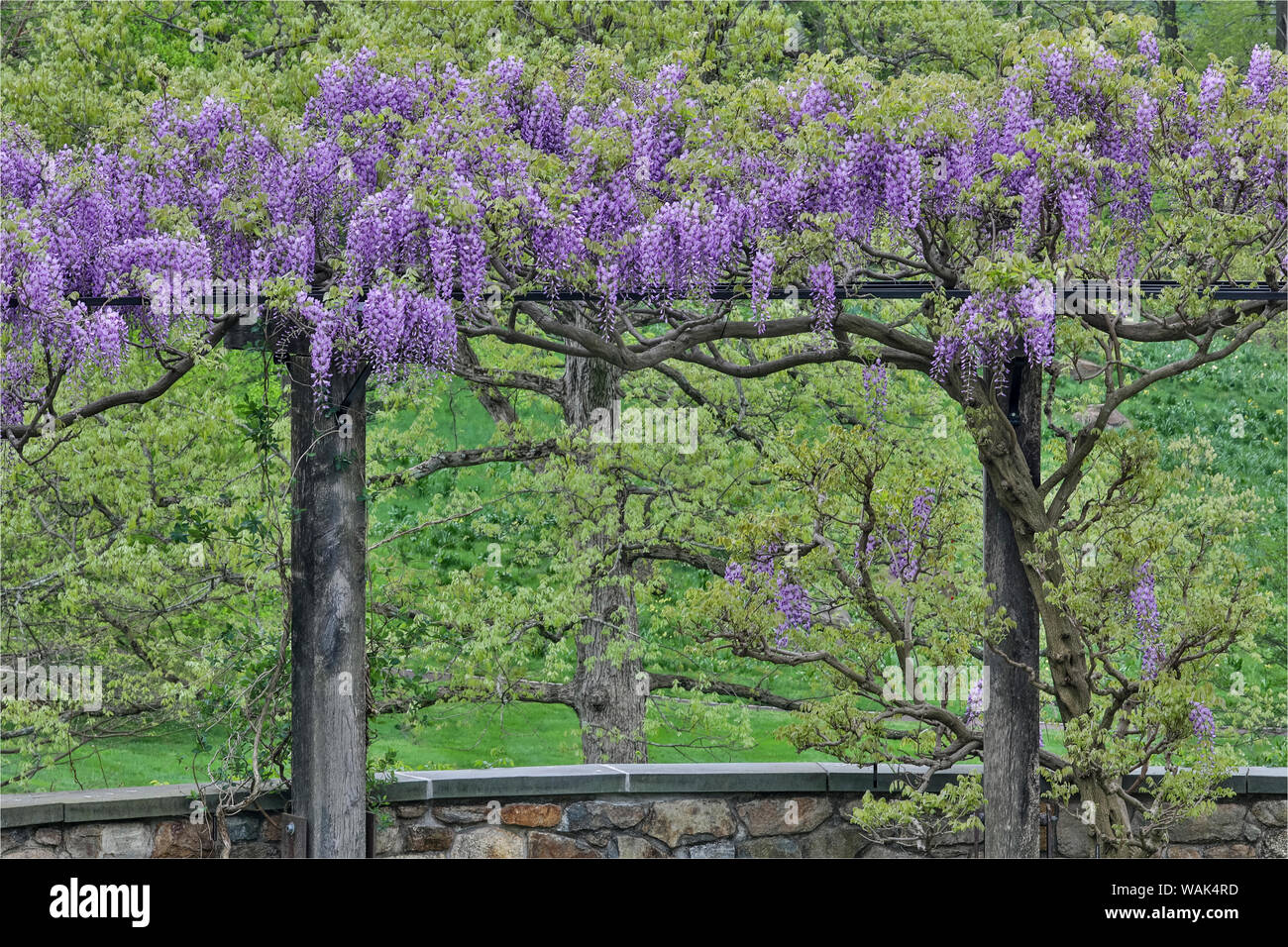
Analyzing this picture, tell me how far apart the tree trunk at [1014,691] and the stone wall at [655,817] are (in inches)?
9.7

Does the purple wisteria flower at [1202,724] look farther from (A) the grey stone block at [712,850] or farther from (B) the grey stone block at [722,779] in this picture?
(A) the grey stone block at [712,850]

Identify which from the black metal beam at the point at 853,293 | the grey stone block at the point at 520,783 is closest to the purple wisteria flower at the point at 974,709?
the grey stone block at the point at 520,783

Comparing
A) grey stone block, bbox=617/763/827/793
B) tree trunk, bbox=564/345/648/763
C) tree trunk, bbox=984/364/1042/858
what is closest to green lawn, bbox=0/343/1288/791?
tree trunk, bbox=564/345/648/763

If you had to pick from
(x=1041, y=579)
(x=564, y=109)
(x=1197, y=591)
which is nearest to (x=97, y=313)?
(x=564, y=109)

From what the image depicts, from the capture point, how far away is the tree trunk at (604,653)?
8.91 meters

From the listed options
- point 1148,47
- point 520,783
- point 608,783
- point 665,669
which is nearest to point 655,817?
point 608,783

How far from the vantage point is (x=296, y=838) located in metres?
5.30

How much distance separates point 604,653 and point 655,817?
3.45 metres

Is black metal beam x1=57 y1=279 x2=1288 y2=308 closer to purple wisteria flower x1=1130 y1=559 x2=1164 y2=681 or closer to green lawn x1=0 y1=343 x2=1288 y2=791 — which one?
purple wisteria flower x1=1130 y1=559 x2=1164 y2=681

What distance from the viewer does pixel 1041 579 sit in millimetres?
5762

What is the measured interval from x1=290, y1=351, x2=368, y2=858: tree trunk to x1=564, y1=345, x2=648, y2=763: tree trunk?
11.0 ft

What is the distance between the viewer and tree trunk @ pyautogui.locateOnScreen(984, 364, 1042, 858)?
18.7ft
